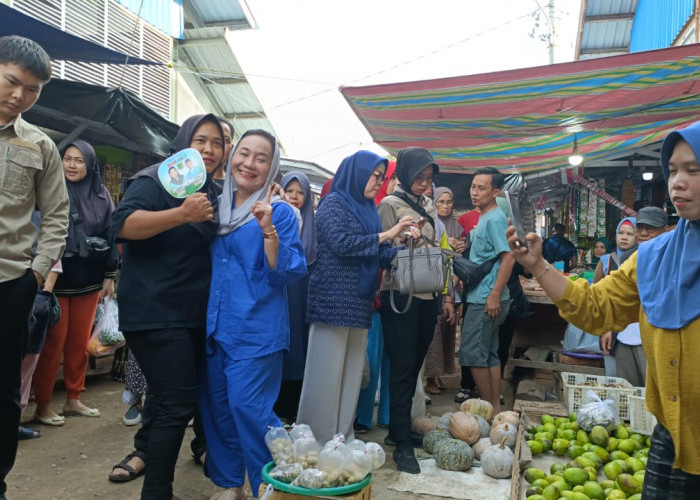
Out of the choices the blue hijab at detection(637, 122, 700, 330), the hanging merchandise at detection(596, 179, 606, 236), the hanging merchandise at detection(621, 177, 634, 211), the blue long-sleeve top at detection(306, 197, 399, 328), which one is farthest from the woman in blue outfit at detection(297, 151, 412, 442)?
the hanging merchandise at detection(596, 179, 606, 236)

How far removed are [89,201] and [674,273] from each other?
383cm

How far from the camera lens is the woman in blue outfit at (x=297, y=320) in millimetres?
3787

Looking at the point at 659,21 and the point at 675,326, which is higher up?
the point at 659,21

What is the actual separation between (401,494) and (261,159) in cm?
201

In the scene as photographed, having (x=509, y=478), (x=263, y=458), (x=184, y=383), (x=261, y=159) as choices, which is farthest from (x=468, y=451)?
(x=261, y=159)

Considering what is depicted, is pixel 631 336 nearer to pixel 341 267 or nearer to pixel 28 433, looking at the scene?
pixel 341 267

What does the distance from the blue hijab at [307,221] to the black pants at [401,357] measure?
0.78m

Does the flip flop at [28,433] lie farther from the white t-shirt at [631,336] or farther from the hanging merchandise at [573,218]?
the hanging merchandise at [573,218]

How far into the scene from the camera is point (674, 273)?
1.67 metres

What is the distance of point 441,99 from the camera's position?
561 centimetres

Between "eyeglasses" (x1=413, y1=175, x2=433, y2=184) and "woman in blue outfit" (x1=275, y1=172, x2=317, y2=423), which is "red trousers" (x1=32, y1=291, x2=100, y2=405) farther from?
"eyeglasses" (x1=413, y1=175, x2=433, y2=184)

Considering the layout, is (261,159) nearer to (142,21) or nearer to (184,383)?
(184,383)

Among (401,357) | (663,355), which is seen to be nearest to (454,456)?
(401,357)

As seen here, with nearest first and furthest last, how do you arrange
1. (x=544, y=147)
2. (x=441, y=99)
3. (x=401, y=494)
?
(x=401, y=494)
(x=441, y=99)
(x=544, y=147)
